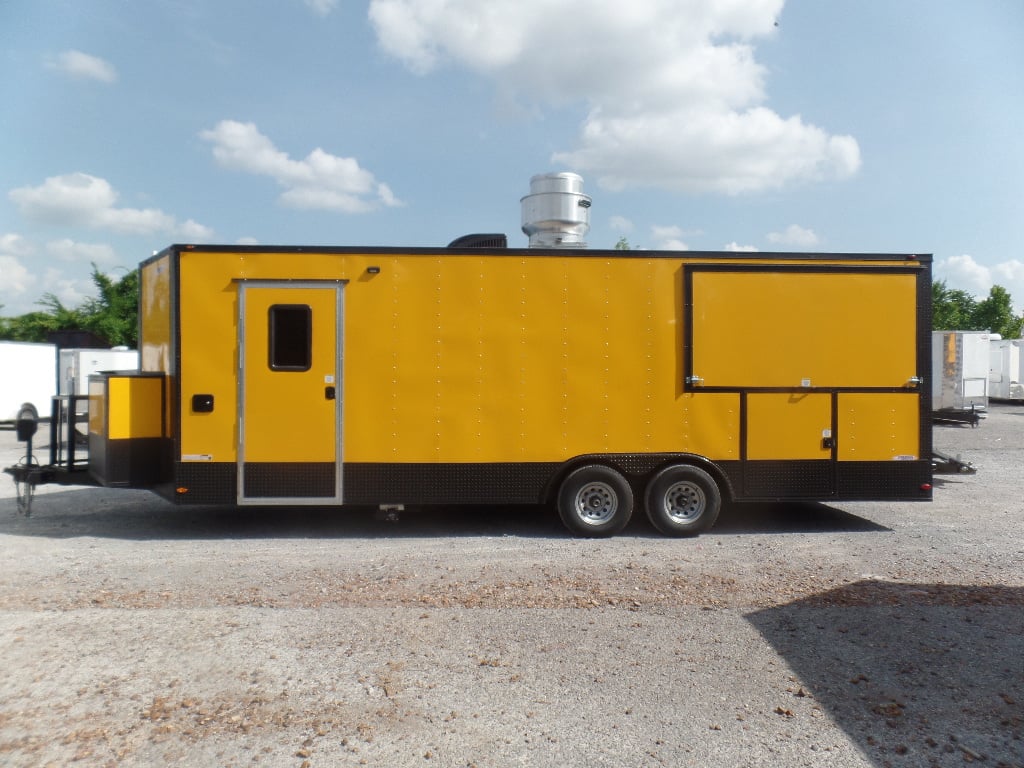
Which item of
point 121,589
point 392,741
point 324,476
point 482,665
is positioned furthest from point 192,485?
point 392,741

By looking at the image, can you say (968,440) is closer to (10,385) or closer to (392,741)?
(392,741)

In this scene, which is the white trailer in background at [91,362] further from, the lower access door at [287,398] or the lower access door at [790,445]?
the lower access door at [790,445]

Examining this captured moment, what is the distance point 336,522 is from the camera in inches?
340

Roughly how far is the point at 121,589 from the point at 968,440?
58.9 feet

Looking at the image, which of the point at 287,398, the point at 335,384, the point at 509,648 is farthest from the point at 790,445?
the point at 287,398

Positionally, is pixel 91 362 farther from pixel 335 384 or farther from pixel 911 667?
pixel 911 667

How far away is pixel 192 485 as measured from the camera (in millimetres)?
7648

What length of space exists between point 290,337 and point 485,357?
189 cm

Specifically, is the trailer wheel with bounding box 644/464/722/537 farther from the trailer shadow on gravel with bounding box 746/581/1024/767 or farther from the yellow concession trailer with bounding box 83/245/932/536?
the trailer shadow on gravel with bounding box 746/581/1024/767

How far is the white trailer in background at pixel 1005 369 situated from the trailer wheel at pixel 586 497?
2865 cm

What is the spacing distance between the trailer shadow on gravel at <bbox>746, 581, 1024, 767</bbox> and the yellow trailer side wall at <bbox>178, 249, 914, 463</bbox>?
2493mm

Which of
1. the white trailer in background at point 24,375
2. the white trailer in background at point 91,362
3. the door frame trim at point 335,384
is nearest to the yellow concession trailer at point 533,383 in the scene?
the door frame trim at point 335,384

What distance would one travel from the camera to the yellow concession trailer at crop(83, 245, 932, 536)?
25.2 feet

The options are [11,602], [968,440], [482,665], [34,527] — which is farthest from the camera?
[968,440]
